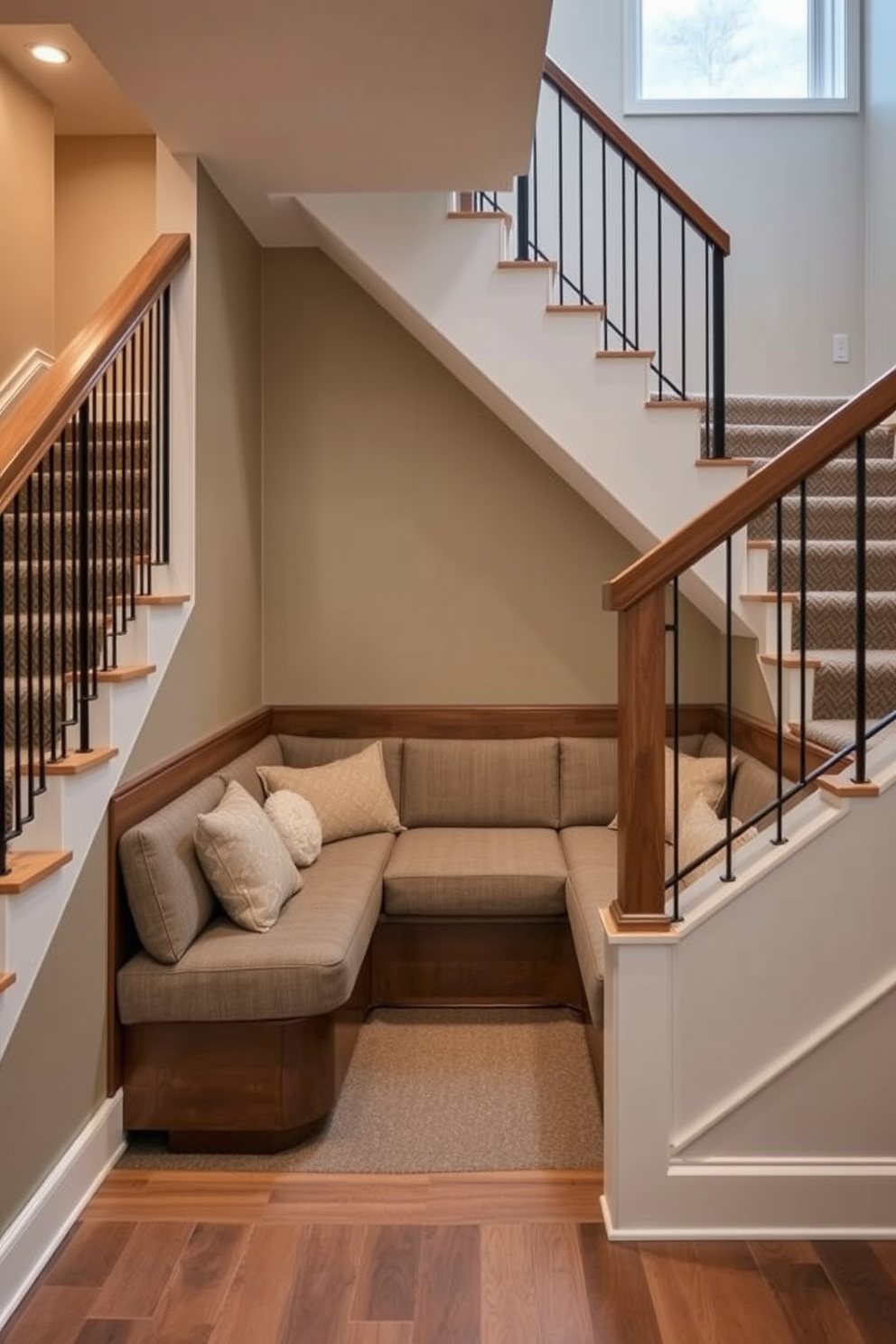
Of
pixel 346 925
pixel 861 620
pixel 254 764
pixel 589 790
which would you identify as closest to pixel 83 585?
pixel 346 925

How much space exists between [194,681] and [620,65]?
4013mm

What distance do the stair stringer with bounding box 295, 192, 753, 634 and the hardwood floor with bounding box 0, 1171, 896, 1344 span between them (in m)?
2.14

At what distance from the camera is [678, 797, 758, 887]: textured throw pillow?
9.97 ft

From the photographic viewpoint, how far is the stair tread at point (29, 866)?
210cm

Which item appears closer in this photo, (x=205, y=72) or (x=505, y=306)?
(x=205, y=72)

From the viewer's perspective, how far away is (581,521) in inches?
185

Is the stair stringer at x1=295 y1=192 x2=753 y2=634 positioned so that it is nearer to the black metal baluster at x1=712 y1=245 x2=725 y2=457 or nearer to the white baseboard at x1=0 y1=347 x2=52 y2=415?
the black metal baluster at x1=712 y1=245 x2=725 y2=457

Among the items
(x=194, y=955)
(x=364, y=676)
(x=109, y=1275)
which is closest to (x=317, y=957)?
(x=194, y=955)

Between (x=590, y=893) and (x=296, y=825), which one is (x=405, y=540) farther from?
(x=590, y=893)

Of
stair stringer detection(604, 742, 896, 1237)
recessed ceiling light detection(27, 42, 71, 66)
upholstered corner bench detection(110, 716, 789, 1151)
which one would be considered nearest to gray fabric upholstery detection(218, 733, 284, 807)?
upholstered corner bench detection(110, 716, 789, 1151)

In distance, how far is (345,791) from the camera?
418 centimetres

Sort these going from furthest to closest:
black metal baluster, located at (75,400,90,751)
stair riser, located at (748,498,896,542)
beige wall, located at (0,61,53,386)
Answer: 1. beige wall, located at (0,61,53,386)
2. stair riser, located at (748,498,896,542)
3. black metal baluster, located at (75,400,90,751)

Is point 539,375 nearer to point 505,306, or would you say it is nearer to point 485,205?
point 505,306

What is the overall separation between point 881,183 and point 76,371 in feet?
13.8
